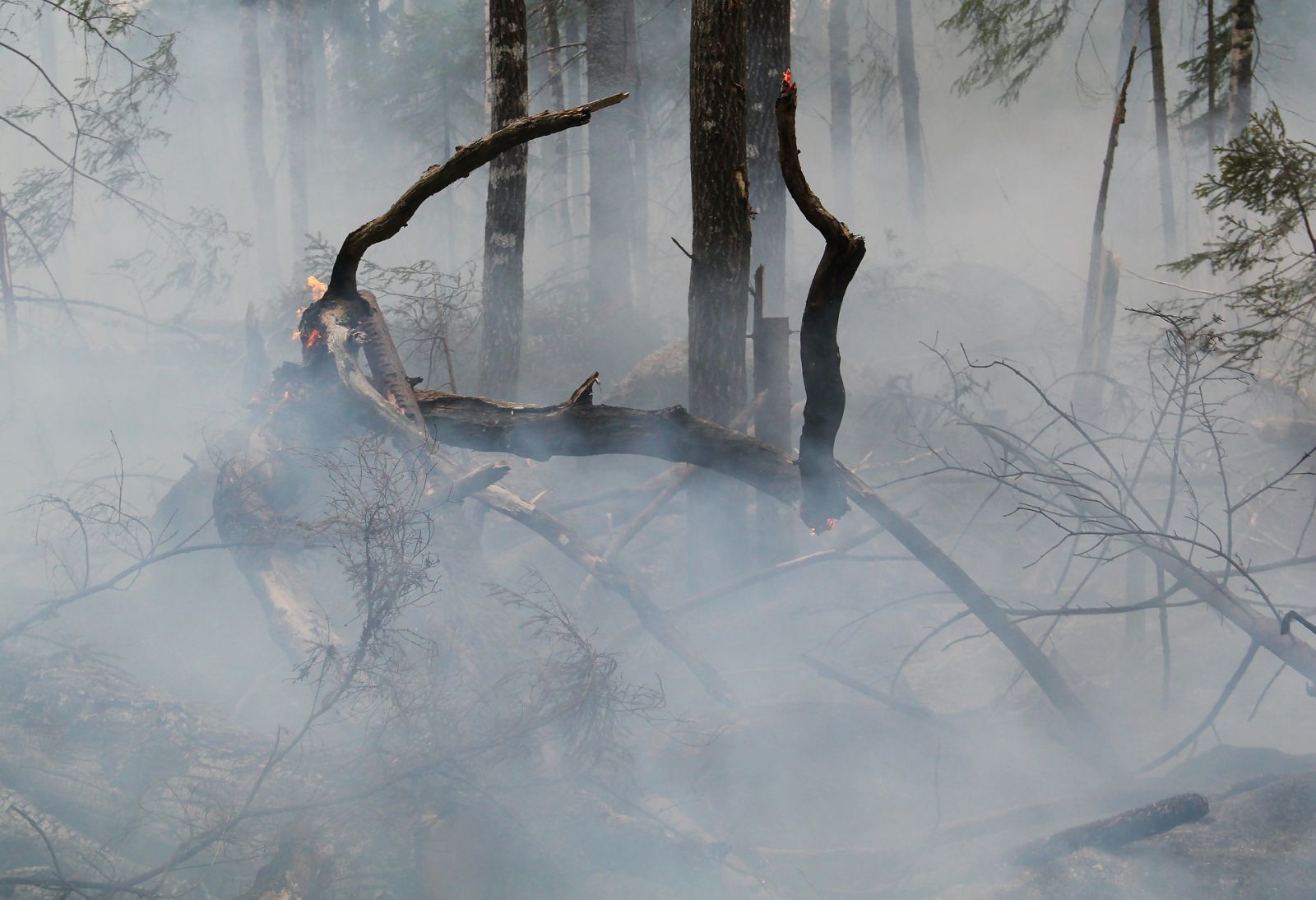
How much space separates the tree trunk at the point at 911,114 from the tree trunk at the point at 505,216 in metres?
12.3

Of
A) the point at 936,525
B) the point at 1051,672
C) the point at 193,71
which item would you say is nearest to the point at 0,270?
the point at 936,525

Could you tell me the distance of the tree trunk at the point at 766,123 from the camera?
8023 mm

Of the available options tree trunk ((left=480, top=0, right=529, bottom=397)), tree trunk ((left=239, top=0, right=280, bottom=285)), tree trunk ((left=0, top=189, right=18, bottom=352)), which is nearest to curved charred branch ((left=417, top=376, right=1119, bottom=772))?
tree trunk ((left=480, top=0, right=529, bottom=397))

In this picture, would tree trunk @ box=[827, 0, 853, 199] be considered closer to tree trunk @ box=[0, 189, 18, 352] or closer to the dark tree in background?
the dark tree in background

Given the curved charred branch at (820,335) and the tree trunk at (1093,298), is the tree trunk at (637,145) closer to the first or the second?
the tree trunk at (1093,298)

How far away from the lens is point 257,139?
21.3 m

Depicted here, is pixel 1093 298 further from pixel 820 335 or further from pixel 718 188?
pixel 820 335

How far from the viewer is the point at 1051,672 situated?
5883mm

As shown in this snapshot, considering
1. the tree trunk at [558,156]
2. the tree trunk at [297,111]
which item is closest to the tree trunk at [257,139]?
the tree trunk at [297,111]

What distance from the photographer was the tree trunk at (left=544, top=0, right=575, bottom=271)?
12.4 metres

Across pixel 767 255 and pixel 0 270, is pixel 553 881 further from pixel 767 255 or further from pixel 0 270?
pixel 0 270

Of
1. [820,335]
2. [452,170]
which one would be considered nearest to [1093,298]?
[820,335]

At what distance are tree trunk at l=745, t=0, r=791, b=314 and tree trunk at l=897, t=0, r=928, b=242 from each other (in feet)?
35.4

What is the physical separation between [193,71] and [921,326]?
25.3 m
